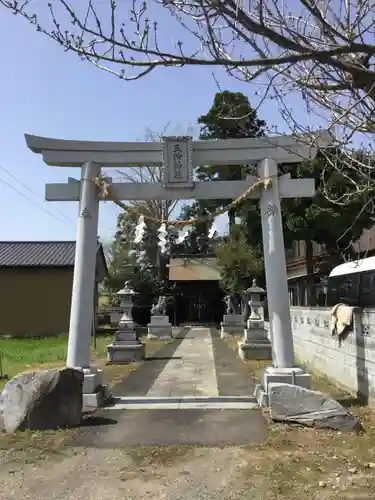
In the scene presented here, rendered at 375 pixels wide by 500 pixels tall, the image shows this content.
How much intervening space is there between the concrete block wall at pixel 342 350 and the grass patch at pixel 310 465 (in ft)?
4.46

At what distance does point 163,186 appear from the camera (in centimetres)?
930

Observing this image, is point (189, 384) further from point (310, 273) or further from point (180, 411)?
point (310, 273)

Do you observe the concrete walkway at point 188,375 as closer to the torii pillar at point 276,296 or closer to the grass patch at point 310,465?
the torii pillar at point 276,296

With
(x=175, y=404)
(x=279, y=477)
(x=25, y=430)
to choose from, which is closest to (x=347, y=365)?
(x=175, y=404)

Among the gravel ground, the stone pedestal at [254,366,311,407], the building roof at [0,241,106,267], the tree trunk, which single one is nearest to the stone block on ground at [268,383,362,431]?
the stone pedestal at [254,366,311,407]

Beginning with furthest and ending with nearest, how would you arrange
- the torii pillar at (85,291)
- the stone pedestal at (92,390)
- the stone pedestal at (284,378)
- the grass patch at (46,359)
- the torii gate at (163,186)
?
the grass patch at (46,359)
the torii gate at (163,186)
the torii pillar at (85,291)
the stone pedestal at (92,390)
the stone pedestal at (284,378)

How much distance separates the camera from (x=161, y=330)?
26047mm

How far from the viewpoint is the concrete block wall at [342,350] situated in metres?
8.46

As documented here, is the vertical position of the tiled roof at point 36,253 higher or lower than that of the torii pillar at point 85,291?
higher

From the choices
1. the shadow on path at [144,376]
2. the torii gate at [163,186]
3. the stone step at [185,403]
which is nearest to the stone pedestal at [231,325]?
the shadow on path at [144,376]

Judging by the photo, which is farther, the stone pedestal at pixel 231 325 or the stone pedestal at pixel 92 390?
the stone pedestal at pixel 231 325

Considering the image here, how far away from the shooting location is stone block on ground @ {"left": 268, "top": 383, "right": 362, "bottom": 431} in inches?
273

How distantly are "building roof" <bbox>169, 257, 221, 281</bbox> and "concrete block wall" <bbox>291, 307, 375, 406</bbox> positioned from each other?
21.0m

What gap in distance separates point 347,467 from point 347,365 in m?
4.42
